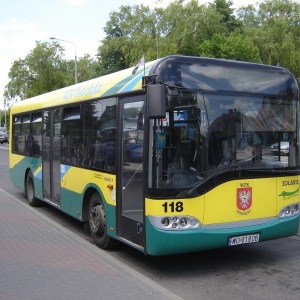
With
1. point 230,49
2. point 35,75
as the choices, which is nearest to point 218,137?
point 230,49

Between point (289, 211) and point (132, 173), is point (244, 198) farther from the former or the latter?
point (132, 173)

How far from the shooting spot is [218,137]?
5441 mm

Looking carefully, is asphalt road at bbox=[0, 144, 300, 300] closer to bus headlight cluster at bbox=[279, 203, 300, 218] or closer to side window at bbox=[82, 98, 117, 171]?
bus headlight cluster at bbox=[279, 203, 300, 218]

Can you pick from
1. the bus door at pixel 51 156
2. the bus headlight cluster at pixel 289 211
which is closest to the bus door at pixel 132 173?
the bus headlight cluster at pixel 289 211

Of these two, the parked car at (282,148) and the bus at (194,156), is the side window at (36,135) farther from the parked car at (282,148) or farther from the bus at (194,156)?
the parked car at (282,148)

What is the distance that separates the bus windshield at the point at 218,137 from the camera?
5199mm

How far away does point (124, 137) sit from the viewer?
19.7 feet

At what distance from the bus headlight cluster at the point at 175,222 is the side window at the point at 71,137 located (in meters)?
2.74

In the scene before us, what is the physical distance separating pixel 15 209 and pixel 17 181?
7.45 ft

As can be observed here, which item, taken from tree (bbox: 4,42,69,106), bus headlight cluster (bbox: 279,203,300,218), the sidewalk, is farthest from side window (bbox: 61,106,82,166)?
tree (bbox: 4,42,69,106)

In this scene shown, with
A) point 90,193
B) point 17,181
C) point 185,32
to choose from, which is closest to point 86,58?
point 185,32

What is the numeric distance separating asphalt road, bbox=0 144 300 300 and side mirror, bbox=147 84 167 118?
2065mm

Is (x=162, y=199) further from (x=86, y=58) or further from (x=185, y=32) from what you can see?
(x=86, y=58)

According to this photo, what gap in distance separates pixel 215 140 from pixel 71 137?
3.41 metres
